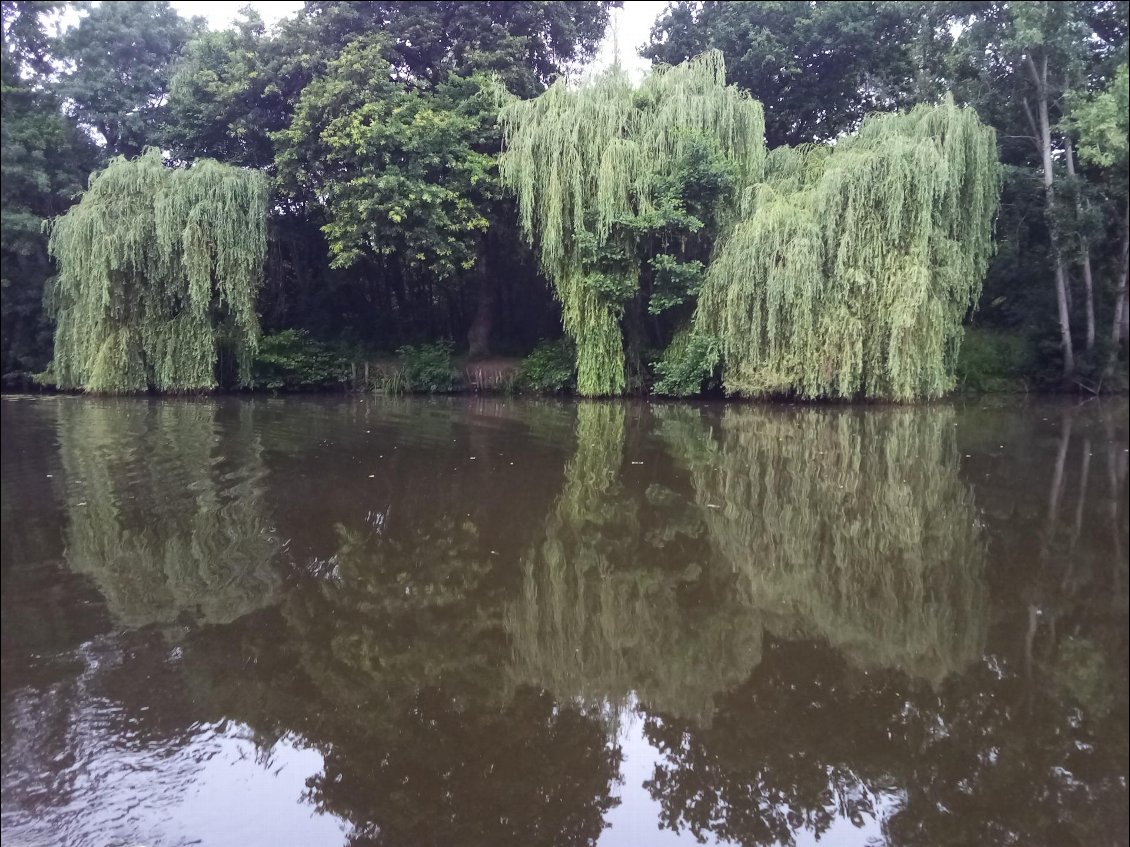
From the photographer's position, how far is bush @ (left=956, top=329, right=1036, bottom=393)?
2020 centimetres

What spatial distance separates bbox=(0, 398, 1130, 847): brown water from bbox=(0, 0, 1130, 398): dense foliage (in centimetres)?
903

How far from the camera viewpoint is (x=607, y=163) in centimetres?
1880

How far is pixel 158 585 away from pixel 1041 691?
5.14 meters

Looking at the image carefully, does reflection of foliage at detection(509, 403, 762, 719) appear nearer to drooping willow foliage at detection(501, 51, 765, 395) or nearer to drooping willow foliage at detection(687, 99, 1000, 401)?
drooping willow foliage at detection(687, 99, 1000, 401)

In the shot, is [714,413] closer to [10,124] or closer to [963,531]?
[963,531]

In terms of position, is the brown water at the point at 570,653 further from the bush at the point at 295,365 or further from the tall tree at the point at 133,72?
the tall tree at the point at 133,72

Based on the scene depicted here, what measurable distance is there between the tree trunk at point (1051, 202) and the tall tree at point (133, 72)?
21.9 m

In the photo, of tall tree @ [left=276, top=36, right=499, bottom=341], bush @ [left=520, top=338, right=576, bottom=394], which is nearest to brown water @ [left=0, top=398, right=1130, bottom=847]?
bush @ [left=520, top=338, right=576, bottom=394]

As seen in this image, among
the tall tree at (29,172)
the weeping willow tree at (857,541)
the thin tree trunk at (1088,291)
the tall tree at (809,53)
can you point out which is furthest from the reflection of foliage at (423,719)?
the tall tree at (809,53)

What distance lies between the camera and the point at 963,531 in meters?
7.06

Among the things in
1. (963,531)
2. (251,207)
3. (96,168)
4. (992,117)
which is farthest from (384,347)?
(963,531)

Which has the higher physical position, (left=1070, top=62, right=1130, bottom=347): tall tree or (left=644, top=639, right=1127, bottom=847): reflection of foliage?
(left=1070, top=62, right=1130, bottom=347): tall tree

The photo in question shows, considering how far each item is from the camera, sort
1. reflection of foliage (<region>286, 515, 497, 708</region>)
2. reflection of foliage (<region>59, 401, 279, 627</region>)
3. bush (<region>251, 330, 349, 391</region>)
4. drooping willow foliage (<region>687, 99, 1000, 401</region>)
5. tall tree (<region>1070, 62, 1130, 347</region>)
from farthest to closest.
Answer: bush (<region>251, 330, 349, 391</region>)
tall tree (<region>1070, 62, 1130, 347</region>)
drooping willow foliage (<region>687, 99, 1000, 401</region>)
reflection of foliage (<region>59, 401, 279, 627</region>)
reflection of foliage (<region>286, 515, 497, 708</region>)

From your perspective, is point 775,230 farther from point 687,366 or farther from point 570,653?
point 570,653
